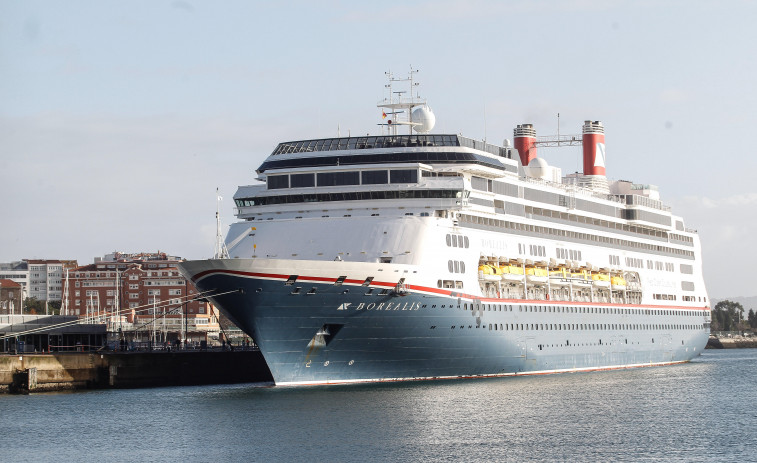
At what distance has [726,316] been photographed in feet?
634

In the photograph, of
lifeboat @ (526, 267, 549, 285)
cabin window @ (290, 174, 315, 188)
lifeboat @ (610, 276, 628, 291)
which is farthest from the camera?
lifeboat @ (610, 276, 628, 291)

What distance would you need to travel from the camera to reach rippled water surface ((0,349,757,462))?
109ft

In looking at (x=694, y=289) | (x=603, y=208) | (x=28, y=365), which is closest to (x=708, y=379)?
(x=603, y=208)

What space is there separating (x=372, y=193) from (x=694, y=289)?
36.2m

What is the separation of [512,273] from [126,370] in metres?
19.6

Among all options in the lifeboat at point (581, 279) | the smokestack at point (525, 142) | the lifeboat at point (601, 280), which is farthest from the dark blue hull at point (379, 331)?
the smokestack at point (525, 142)

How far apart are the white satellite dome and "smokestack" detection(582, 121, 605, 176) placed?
1990 centimetres

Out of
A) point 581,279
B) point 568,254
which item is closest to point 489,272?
point 568,254

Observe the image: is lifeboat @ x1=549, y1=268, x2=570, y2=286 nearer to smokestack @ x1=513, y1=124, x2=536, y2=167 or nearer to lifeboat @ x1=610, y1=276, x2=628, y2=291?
lifeboat @ x1=610, y1=276, x2=628, y2=291

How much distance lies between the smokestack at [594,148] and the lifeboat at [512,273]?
19885 mm

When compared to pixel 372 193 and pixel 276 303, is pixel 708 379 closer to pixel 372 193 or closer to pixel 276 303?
pixel 372 193

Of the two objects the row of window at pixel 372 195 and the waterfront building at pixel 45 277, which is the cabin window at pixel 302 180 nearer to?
the row of window at pixel 372 195

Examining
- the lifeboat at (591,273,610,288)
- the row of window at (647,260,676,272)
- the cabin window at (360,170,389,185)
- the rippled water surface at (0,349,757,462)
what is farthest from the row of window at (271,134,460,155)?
the row of window at (647,260,676,272)

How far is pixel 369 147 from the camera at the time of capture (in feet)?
172
